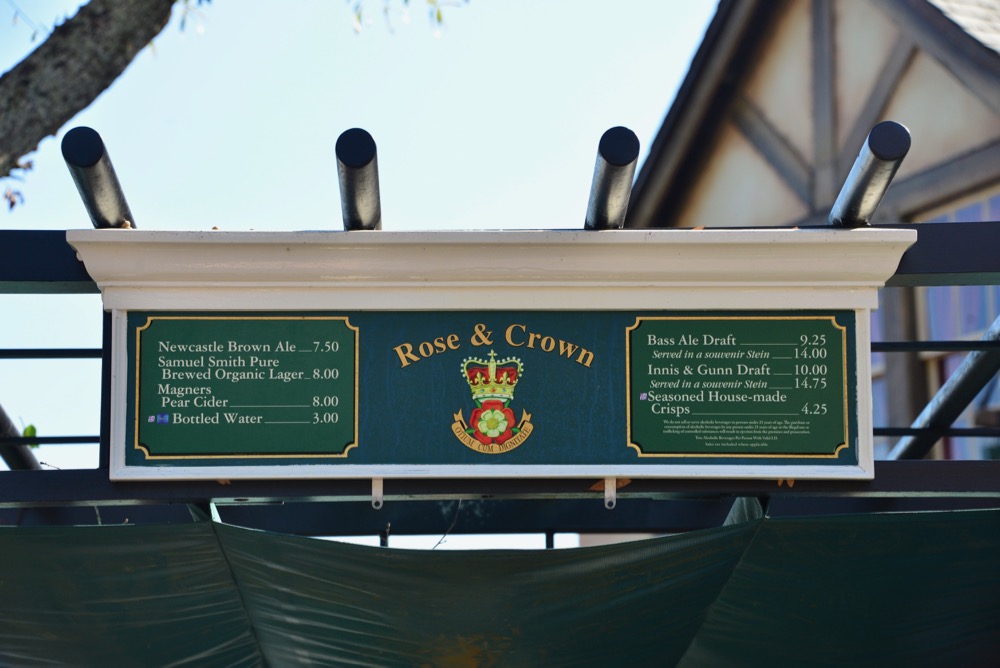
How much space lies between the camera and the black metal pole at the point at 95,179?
486 centimetres

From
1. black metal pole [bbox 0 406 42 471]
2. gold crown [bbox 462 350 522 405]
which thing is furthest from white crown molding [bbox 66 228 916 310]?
black metal pole [bbox 0 406 42 471]

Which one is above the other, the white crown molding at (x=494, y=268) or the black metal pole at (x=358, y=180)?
the black metal pole at (x=358, y=180)

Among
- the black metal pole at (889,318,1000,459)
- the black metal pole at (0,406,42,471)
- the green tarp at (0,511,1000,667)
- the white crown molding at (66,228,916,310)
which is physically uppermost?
the white crown molding at (66,228,916,310)

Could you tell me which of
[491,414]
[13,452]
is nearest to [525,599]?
[491,414]

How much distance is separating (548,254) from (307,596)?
1.63 meters

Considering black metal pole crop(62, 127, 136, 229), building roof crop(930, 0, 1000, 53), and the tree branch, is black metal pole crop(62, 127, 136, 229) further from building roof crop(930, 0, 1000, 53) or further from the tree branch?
building roof crop(930, 0, 1000, 53)

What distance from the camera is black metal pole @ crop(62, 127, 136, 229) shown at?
15.9ft

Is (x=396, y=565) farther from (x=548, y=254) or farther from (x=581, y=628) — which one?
(x=548, y=254)

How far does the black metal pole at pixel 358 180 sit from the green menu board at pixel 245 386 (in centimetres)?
42

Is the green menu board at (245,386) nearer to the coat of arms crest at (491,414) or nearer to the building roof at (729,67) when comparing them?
the coat of arms crest at (491,414)

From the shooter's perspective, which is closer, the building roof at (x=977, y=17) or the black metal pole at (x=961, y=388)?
the black metal pole at (x=961, y=388)

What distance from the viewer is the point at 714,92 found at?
11.2 m

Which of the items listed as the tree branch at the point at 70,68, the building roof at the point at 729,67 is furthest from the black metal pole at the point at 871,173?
the building roof at the point at 729,67

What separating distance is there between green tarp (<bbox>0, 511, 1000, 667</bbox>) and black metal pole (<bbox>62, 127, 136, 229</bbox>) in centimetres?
120
